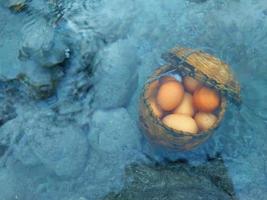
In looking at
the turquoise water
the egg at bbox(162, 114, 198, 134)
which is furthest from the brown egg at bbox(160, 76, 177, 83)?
the turquoise water

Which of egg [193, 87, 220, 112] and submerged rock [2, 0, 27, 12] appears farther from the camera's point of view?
submerged rock [2, 0, 27, 12]

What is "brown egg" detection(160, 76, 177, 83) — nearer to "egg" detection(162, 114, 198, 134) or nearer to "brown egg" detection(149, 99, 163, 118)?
"brown egg" detection(149, 99, 163, 118)

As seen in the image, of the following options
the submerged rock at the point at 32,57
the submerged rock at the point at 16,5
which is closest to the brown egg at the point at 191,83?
the submerged rock at the point at 32,57

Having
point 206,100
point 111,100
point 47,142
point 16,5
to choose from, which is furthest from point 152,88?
point 16,5

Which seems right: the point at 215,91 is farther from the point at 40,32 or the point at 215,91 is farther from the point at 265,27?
the point at 40,32

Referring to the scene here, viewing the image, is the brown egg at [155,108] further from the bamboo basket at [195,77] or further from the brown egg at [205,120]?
the brown egg at [205,120]

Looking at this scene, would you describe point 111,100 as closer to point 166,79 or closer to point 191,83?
point 166,79
